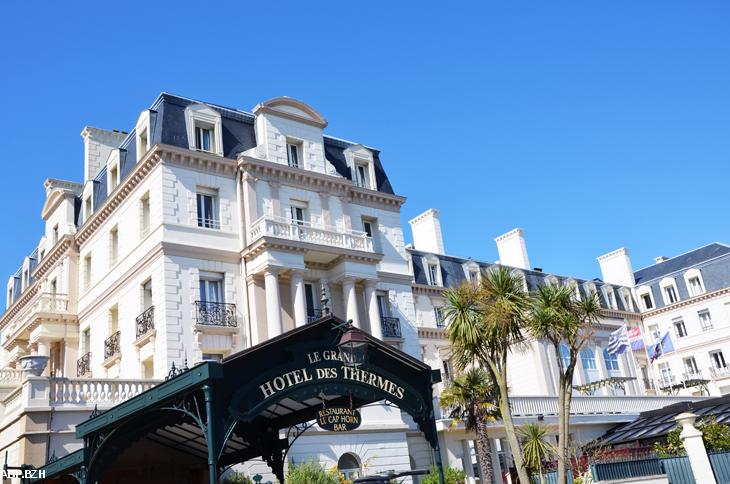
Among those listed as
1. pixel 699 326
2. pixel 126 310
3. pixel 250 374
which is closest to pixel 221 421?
pixel 250 374

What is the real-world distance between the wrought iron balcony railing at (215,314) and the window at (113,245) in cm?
601

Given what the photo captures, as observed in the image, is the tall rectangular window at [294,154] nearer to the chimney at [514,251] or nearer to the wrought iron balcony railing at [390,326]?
the wrought iron balcony railing at [390,326]

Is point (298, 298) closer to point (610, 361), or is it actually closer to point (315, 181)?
point (315, 181)

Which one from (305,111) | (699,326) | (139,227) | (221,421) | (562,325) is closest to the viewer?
(221,421)

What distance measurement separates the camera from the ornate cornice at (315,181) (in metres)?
28.6

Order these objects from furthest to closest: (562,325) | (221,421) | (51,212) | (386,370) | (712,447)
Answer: (51,212), (712,447), (562,325), (386,370), (221,421)

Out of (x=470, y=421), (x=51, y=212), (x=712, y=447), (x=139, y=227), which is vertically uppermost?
(x=51, y=212)

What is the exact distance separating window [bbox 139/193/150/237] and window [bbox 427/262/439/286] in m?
19.8

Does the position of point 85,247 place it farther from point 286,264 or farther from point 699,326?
point 699,326

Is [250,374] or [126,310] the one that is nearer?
[250,374]

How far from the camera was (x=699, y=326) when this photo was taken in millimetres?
51531

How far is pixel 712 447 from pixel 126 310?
22.2m

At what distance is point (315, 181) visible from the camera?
30422mm

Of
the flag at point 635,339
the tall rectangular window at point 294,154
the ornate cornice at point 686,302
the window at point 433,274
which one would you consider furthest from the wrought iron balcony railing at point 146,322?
the ornate cornice at point 686,302
